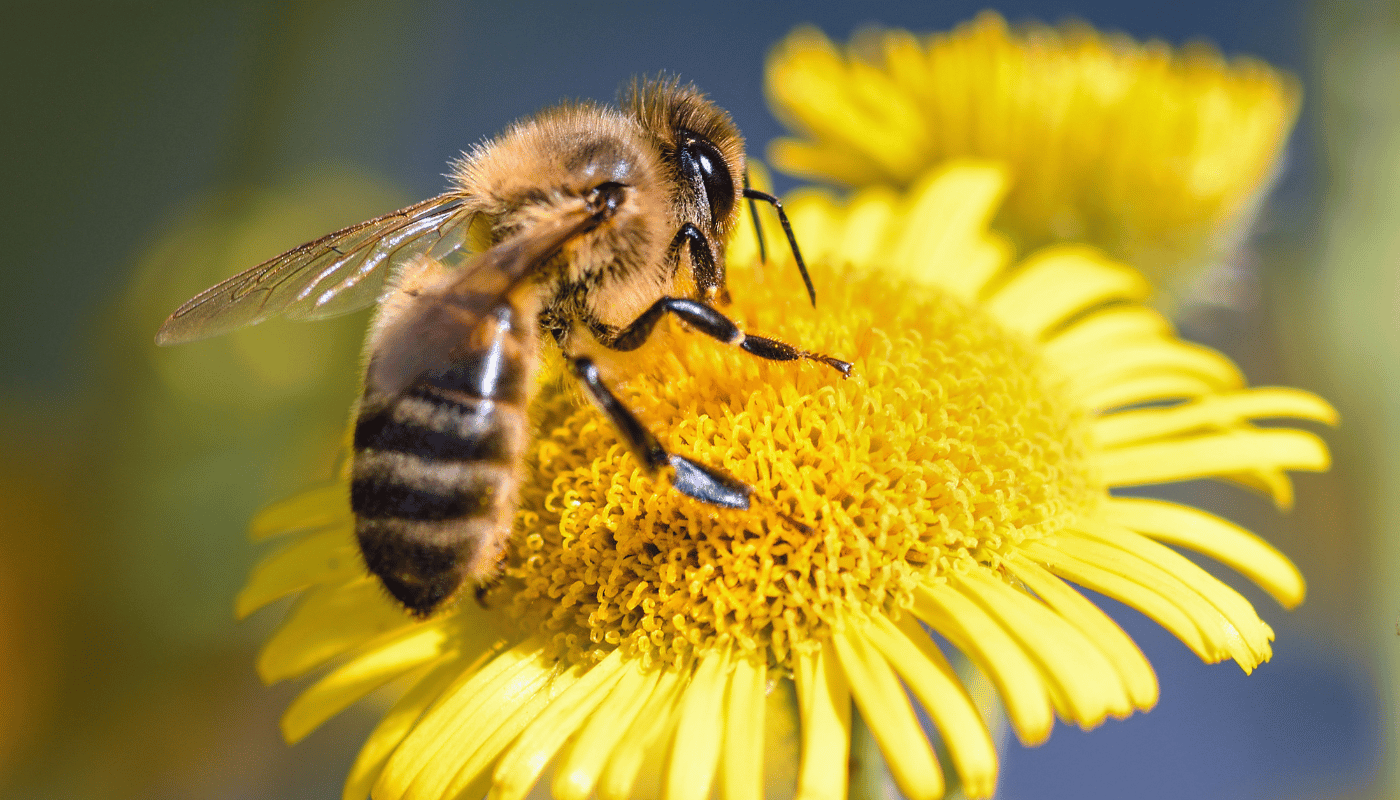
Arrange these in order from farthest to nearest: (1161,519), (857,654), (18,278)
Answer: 1. (18,278)
2. (1161,519)
3. (857,654)

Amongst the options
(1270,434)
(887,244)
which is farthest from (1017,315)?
(1270,434)

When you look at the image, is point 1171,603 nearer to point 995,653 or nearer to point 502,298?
point 995,653

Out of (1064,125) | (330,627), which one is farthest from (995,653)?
(1064,125)

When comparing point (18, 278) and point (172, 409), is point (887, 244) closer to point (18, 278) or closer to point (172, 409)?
point (172, 409)

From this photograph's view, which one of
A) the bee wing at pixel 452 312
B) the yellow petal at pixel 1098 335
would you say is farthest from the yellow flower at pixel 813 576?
the bee wing at pixel 452 312

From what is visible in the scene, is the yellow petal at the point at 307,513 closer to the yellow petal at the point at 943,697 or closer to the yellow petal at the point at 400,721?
the yellow petal at the point at 400,721
